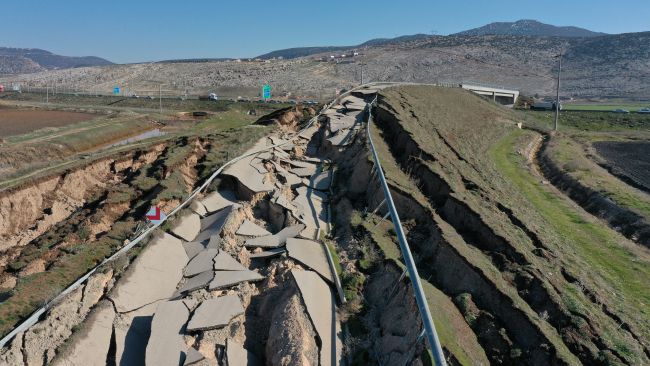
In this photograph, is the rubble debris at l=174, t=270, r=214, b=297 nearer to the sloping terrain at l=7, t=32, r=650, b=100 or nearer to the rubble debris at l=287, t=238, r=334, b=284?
the rubble debris at l=287, t=238, r=334, b=284

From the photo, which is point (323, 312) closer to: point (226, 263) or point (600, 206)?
point (226, 263)

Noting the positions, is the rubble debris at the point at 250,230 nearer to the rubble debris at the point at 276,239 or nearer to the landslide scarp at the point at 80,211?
the rubble debris at the point at 276,239

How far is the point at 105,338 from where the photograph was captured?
8.00 meters

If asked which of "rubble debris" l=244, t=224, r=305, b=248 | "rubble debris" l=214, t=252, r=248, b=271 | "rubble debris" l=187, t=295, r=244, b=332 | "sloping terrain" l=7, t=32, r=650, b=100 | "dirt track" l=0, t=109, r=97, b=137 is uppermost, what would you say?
"sloping terrain" l=7, t=32, r=650, b=100

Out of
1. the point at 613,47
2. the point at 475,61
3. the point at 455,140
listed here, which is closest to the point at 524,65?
the point at 475,61

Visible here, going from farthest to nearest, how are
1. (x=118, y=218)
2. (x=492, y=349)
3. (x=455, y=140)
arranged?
(x=455, y=140) → (x=118, y=218) → (x=492, y=349)

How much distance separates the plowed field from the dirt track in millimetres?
49909

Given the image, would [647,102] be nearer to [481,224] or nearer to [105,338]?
[481,224]

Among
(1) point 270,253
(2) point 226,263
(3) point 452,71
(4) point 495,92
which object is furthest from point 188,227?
Answer: (3) point 452,71

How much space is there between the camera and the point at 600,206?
1944 centimetres

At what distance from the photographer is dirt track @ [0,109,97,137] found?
37531 millimetres

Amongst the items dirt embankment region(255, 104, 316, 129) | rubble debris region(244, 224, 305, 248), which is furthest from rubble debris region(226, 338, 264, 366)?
dirt embankment region(255, 104, 316, 129)

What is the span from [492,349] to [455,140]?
1845cm

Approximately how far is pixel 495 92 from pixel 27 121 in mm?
65485
